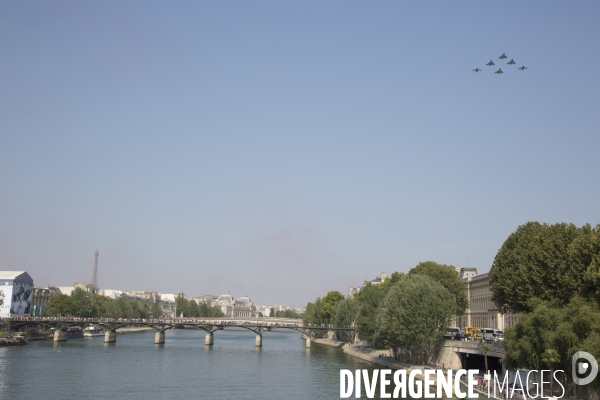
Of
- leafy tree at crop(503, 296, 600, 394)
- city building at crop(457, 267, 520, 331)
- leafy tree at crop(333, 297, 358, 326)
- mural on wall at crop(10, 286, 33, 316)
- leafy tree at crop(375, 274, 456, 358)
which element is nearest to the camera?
leafy tree at crop(503, 296, 600, 394)

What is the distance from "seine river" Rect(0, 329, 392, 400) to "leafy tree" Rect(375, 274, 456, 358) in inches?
330

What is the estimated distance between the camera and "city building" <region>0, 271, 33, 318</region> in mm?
150125

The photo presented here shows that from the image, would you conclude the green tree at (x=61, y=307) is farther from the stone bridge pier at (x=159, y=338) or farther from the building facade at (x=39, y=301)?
the stone bridge pier at (x=159, y=338)

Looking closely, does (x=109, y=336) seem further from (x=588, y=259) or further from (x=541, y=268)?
(x=588, y=259)

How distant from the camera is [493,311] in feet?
361

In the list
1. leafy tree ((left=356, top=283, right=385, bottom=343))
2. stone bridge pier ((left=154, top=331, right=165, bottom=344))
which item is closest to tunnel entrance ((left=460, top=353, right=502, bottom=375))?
leafy tree ((left=356, top=283, right=385, bottom=343))

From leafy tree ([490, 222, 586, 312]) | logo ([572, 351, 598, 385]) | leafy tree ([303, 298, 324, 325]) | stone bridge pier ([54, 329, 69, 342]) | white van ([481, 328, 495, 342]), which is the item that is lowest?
stone bridge pier ([54, 329, 69, 342])

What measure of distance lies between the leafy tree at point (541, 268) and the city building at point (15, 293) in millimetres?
123249

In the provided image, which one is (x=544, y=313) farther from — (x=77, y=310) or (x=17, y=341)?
(x=77, y=310)

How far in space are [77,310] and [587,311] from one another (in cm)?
14289

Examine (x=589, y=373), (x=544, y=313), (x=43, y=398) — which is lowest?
(x=43, y=398)

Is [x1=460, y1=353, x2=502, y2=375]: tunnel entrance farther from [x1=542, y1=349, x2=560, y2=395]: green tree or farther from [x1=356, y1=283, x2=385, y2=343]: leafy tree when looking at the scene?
[x1=542, y1=349, x2=560, y2=395]: green tree

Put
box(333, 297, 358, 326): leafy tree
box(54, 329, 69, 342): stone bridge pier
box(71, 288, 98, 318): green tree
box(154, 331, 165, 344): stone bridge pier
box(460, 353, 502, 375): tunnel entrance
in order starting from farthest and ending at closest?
box(71, 288, 98, 318): green tree < box(333, 297, 358, 326): leafy tree < box(54, 329, 69, 342): stone bridge pier < box(154, 331, 165, 344): stone bridge pier < box(460, 353, 502, 375): tunnel entrance

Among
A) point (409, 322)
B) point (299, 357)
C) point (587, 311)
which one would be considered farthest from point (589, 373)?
point (299, 357)
